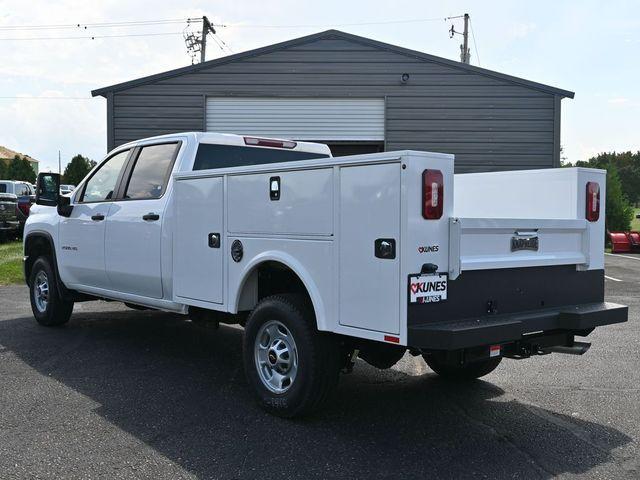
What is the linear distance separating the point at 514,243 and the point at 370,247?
1.07 meters

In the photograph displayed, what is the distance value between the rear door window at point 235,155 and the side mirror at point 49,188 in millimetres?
2191

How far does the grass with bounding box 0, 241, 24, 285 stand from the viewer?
12.8 metres

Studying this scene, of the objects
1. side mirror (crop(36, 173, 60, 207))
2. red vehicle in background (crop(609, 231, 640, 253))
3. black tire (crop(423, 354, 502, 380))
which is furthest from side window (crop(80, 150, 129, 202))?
red vehicle in background (crop(609, 231, 640, 253))

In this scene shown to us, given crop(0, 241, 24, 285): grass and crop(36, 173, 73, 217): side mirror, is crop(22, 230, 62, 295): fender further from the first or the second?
crop(0, 241, 24, 285): grass

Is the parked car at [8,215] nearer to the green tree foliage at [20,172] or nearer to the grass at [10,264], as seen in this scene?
the grass at [10,264]

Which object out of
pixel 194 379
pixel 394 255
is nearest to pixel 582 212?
pixel 394 255

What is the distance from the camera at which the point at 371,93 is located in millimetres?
15648

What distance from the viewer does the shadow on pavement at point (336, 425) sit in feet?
12.8

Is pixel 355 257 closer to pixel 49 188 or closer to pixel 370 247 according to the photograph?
pixel 370 247

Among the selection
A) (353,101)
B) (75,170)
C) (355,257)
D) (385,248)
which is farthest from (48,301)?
(75,170)

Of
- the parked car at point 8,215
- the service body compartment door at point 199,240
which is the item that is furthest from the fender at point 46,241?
the parked car at point 8,215

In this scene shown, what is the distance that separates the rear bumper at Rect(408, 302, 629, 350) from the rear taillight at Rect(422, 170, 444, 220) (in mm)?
649

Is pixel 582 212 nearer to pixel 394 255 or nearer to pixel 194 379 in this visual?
pixel 394 255

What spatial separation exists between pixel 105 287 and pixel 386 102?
10.3 metres
